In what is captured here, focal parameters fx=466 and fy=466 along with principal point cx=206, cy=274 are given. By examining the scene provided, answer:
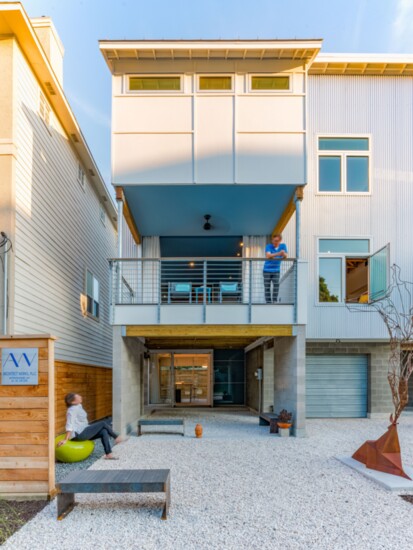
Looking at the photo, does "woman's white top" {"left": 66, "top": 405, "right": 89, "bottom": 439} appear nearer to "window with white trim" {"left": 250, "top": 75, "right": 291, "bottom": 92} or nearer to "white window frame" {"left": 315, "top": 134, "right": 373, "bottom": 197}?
"window with white trim" {"left": 250, "top": 75, "right": 291, "bottom": 92}

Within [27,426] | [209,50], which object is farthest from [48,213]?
[27,426]

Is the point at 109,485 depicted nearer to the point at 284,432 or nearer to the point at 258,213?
the point at 284,432

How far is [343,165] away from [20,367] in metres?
10.6

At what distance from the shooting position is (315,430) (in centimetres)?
1062

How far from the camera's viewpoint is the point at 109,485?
475cm

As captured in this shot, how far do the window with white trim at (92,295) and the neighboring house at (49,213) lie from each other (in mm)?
32

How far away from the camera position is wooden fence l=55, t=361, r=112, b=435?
386 inches

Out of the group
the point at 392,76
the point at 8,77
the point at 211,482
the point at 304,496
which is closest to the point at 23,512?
the point at 211,482

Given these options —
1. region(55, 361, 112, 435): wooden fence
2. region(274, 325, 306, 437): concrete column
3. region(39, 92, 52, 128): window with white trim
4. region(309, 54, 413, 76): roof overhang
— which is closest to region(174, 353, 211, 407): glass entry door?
region(55, 361, 112, 435): wooden fence

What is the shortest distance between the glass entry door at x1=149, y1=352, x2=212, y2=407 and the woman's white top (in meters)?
9.38

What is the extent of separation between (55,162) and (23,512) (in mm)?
7735

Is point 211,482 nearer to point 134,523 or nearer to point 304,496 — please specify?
point 304,496

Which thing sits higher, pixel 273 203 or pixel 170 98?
pixel 170 98

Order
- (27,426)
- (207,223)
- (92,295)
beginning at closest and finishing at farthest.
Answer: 1. (27,426)
2. (207,223)
3. (92,295)
